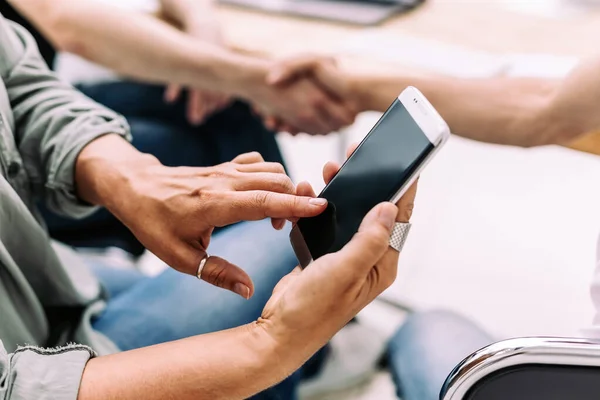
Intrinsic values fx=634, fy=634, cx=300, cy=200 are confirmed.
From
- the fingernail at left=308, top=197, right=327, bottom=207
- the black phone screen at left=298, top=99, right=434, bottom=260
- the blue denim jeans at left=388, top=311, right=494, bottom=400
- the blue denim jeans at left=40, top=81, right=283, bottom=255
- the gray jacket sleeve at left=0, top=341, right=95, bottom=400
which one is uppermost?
the black phone screen at left=298, top=99, right=434, bottom=260

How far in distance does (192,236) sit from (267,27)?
21.3 inches

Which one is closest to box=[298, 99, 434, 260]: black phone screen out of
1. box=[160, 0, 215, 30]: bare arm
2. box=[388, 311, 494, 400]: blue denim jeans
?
box=[388, 311, 494, 400]: blue denim jeans

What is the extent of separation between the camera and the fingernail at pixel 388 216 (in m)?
0.44

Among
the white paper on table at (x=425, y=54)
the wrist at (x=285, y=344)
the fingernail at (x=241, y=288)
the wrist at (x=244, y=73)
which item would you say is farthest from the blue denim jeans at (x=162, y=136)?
the wrist at (x=285, y=344)

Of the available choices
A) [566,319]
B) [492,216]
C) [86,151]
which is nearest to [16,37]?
[86,151]

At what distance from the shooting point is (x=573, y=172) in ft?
2.80

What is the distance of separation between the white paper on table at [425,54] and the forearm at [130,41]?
0.63 feet

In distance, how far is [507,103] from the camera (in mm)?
765

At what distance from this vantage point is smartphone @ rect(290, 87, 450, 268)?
46cm

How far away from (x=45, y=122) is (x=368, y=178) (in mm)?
362

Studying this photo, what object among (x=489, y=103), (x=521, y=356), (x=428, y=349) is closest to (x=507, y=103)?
(x=489, y=103)

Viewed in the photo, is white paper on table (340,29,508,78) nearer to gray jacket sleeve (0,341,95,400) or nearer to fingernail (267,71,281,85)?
fingernail (267,71,281,85)

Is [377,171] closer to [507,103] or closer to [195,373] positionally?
[195,373]

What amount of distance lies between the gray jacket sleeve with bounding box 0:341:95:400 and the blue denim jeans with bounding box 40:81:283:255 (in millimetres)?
409
